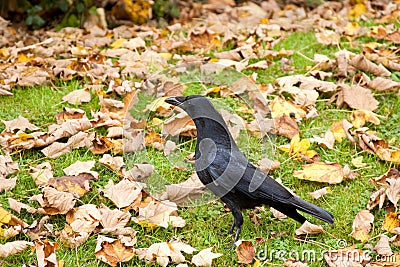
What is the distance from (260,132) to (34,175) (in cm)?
163

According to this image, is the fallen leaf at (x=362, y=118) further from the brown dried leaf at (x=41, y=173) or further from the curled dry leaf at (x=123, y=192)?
the brown dried leaf at (x=41, y=173)

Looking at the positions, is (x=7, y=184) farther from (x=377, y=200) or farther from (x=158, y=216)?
(x=377, y=200)

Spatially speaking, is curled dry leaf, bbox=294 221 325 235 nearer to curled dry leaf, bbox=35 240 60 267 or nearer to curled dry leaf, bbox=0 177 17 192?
curled dry leaf, bbox=35 240 60 267

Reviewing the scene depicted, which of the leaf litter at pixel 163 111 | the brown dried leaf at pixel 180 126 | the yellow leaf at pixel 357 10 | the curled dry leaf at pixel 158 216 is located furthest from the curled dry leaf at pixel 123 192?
the yellow leaf at pixel 357 10

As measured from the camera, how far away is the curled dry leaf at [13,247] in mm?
2965

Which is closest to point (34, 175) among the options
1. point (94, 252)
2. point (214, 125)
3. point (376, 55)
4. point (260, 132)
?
point (94, 252)

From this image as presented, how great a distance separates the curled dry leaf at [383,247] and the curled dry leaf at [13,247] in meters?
1.85

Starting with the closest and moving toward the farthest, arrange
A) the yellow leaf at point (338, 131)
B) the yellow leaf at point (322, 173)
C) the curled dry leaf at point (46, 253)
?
1. the curled dry leaf at point (46, 253)
2. the yellow leaf at point (322, 173)
3. the yellow leaf at point (338, 131)

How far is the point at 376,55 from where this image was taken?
5.21 m

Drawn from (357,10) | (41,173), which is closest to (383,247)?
(41,173)

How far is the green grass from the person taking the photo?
3246mm

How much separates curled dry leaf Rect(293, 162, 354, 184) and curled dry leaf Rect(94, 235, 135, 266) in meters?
1.29

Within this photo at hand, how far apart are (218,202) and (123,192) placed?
606 mm

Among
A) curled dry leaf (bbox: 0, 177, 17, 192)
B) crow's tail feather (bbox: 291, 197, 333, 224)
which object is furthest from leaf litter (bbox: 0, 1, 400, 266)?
crow's tail feather (bbox: 291, 197, 333, 224)
